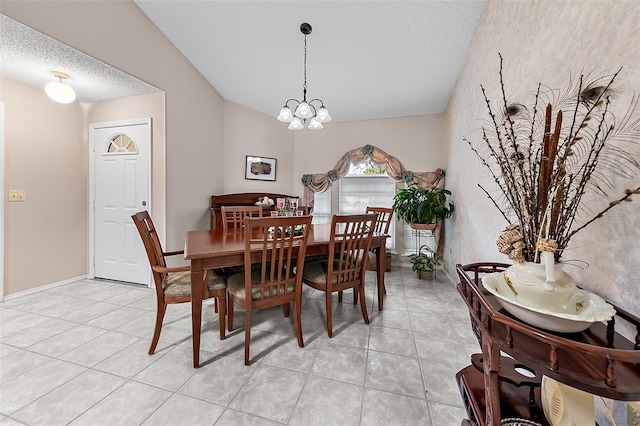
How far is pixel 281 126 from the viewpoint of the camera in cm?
→ 464

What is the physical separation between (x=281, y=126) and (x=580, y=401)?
478cm

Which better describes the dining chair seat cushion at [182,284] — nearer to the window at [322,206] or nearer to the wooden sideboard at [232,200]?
the wooden sideboard at [232,200]

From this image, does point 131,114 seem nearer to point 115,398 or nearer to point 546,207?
point 115,398

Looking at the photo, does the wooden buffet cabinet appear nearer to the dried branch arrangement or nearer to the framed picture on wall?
the dried branch arrangement

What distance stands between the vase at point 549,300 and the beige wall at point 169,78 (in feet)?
11.0

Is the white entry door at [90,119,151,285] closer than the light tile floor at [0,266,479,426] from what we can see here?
No

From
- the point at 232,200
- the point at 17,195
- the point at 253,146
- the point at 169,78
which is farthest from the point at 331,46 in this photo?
the point at 17,195

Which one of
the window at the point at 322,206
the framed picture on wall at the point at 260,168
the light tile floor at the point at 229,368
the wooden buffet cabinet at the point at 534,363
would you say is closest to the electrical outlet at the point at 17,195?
the light tile floor at the point at 229,368

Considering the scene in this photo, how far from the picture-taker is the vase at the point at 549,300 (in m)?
0.72

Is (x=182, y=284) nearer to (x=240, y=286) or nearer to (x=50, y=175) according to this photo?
(x=240, y=286)

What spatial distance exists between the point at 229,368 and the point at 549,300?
1784mm

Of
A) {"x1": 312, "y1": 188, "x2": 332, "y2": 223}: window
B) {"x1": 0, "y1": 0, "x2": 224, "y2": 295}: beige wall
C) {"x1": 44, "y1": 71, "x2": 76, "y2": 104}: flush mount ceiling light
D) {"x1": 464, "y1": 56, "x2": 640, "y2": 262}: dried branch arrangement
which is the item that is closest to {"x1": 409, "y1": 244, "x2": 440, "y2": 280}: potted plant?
{"x1": 312, "y1": 188, "x2": 332, "y2": 223}: window

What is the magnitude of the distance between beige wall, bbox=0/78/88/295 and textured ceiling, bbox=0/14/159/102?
0.31 metres

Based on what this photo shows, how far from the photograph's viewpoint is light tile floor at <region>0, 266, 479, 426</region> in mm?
1283
